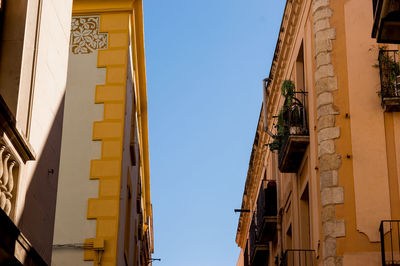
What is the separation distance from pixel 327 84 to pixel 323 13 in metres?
1.63

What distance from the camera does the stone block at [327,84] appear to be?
14836mm

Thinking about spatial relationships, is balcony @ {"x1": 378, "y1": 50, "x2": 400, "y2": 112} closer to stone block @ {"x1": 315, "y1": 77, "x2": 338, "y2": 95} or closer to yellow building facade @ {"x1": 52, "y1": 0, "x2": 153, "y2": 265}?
stone block @ {"x1": 315, "y1": 77, "x2": 338, "y2": 95}

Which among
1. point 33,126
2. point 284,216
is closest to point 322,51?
point 284,216

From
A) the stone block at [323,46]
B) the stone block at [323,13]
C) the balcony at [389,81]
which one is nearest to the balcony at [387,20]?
the balcony at [389,81]

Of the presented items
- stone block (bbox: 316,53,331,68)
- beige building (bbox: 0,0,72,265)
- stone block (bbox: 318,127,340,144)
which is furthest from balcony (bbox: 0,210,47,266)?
stone block (bbox: 316,53,331,68)

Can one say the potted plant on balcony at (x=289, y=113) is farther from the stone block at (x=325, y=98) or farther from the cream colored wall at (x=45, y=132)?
the cream colored wall at (x=45, y=132)

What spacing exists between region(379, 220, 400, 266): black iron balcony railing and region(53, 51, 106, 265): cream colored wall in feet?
18.2

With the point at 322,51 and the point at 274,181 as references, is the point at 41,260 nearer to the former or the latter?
the point at 322,51

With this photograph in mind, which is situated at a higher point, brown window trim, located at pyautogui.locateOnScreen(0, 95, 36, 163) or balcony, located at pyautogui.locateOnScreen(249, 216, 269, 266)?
balcony, located at pyautogui.locateOnScreen(249, 216, 269, 266)

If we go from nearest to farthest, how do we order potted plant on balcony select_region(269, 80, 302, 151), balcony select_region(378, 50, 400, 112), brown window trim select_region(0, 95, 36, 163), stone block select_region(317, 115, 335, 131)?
brown window trim select_region(0, 95, 36, 163)
balcony select_region(378, 50, 400, 112)
stone block select_region(317, 115, 335, 131)
potted plant on balcony select_region(269, 80, 302, 151)

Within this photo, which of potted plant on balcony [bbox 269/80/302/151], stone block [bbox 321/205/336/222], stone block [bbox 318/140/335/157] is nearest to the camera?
stone block [bbox 321/205/336/222]

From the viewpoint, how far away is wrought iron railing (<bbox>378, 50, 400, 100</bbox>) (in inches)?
559

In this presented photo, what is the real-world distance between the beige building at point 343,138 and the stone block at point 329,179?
0.06ft

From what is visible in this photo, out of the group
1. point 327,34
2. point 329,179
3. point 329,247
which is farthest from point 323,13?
point 329,247
